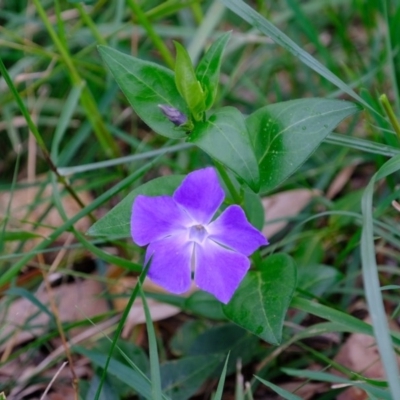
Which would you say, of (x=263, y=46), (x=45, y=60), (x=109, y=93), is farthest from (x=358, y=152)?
(x=45, y=60)

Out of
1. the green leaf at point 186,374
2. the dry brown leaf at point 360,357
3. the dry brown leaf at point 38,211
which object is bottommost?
the dry brown leaf at point 360,357

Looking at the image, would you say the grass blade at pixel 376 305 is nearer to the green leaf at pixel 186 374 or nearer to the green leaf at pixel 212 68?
the green leaf at pixel 212 68

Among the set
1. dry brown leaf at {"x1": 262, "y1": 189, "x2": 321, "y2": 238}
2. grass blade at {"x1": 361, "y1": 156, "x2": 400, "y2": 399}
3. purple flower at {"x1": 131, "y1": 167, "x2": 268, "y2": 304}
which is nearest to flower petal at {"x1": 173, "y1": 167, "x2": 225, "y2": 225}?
purple flower at {"x1": 131, "y1": 167, "x2": 268, "y2": 304}

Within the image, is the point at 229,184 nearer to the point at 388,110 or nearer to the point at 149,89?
the point at 149,89

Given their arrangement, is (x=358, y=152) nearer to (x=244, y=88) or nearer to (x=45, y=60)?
(x=244, y=88)

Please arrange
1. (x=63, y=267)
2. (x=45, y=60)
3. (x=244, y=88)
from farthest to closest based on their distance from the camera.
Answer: (x=244, y=88) → (x=45, y=60) → (x=63, y=267)

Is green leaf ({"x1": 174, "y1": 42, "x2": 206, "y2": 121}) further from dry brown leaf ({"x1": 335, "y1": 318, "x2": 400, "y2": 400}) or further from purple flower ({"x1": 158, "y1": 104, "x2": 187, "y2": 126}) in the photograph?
dry brown leaf ({"x1": 335, "y1": 318, "x2": 400, "y2": 400})

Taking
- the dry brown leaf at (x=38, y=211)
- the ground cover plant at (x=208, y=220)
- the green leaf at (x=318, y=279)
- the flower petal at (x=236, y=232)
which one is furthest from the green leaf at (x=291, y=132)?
the dry brown leaf at (x=38, y=211)
